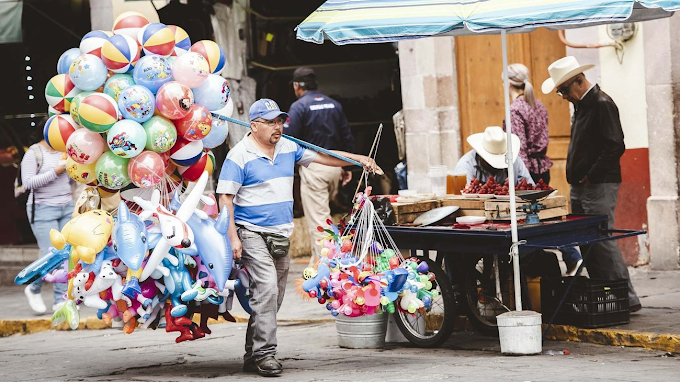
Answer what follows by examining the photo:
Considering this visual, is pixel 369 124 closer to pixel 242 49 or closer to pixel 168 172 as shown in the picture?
pixel 242 49

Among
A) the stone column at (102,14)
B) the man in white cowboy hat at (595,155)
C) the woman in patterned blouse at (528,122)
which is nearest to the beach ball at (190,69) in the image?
the man in white cowboy hat at (595,155)

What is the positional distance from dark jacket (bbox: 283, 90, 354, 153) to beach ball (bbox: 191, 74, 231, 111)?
4.60 meters

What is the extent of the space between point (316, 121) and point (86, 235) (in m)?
5.53

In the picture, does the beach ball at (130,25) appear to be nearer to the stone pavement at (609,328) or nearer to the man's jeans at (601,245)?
the stone pavement at (609,328)

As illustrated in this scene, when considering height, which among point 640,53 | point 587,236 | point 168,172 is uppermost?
point 640,53

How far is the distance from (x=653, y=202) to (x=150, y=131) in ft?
20.4

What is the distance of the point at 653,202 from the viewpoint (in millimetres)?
11906

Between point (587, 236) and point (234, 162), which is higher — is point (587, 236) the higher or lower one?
the lower one

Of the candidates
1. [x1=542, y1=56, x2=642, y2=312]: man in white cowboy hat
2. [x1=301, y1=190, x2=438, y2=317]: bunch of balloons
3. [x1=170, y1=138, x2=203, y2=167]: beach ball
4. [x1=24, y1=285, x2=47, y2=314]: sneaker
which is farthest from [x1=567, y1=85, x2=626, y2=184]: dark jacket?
[x1=24, y1=285, x2=47, y2=314]: sneaker

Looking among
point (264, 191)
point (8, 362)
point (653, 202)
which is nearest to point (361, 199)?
point (264, 191)

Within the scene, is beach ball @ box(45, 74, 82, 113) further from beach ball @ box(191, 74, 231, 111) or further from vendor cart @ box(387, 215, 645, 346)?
vendor cart @ box(387, 215, 645, 346)

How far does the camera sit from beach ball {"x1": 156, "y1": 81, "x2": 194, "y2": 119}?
7695 millimetres

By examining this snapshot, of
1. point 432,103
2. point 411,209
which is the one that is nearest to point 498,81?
point 432,103

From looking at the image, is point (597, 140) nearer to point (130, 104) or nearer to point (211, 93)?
point (211, 93)
